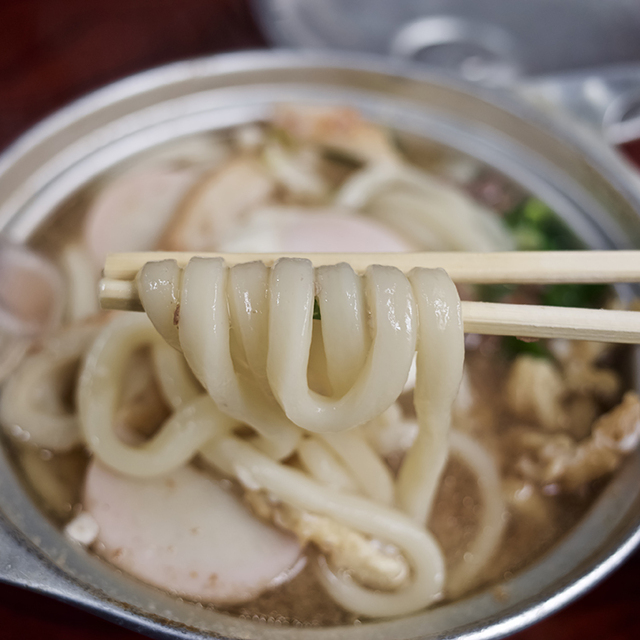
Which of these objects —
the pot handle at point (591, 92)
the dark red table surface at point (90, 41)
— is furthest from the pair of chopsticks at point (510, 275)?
the dark red table surface at point (90, 41)

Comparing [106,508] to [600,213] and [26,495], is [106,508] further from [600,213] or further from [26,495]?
[600,213]

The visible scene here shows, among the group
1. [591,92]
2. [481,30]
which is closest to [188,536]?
[591,92]

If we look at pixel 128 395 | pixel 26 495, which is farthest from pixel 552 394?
pixel 26 495

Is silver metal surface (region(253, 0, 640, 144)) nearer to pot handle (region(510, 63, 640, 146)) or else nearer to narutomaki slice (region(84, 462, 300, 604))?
pot handle (region(510, 63, 640, 146))

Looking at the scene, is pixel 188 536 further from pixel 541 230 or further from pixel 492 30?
pixel 492 30

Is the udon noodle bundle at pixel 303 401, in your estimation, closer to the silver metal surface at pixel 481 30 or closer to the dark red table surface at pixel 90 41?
the dark red table surface at pixel 90 41

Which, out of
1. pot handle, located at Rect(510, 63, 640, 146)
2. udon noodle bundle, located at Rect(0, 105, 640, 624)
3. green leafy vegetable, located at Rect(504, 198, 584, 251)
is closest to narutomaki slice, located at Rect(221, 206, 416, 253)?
udon noodle bundle, located at Rect(0, 105, 640, 624)
